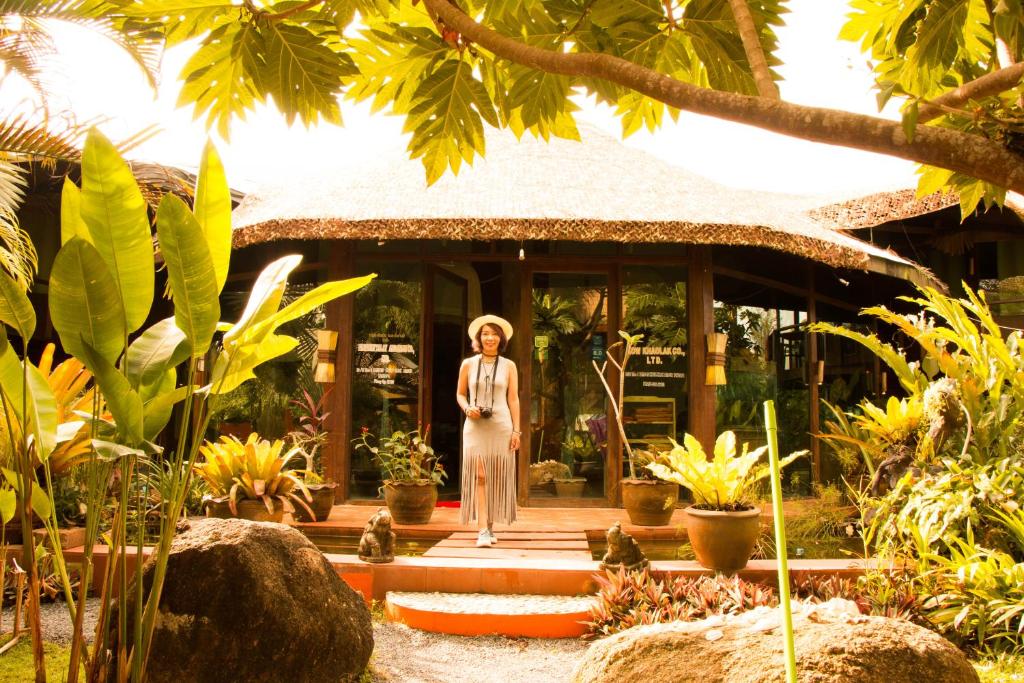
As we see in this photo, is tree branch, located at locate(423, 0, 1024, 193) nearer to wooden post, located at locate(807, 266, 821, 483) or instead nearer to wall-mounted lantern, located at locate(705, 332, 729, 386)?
wall-mounted lantern, located at locate(705, 332, 729, 386)

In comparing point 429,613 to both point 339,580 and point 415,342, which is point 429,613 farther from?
point 415,342

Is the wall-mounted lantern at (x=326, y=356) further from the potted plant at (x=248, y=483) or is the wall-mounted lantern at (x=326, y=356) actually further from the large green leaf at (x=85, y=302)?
the large green leaf at (x=85, y=302)

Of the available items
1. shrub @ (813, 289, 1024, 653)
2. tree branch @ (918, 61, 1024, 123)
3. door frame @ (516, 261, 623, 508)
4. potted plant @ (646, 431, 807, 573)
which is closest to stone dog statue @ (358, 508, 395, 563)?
potted plant @ (646, 431, 807, 573)

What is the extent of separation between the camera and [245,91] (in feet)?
6.05

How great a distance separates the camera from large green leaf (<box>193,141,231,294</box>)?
2.08m

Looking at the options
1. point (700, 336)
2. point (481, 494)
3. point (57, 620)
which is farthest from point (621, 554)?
point (700, 336)

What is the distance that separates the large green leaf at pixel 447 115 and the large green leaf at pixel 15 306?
1.07m

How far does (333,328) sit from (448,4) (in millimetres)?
6621

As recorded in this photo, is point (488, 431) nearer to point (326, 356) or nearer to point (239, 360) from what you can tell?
point (326, 356)

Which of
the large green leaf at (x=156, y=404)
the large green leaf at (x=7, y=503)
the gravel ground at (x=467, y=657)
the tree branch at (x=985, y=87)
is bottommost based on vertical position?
the gravel ground at (x=467, y=657)

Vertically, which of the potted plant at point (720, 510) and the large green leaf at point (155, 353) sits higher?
the large green leaf at point (155, 353)

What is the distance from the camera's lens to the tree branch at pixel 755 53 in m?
1.17

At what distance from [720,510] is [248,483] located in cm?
329

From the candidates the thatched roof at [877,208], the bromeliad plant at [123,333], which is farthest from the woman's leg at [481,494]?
the thatched roof at [877,208]
